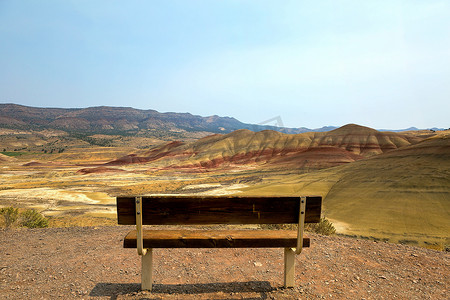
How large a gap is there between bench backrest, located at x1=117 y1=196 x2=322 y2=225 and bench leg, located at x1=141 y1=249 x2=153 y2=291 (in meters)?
0.55

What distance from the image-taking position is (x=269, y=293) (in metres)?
3.64

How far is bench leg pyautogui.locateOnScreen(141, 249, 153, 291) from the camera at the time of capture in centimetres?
345

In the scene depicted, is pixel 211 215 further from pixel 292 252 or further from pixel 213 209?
pixel 292 252

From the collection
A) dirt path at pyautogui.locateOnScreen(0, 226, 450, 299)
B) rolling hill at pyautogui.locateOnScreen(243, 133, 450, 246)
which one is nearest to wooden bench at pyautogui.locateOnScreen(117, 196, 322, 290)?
dirt path at pyautogui.locateOnScreen(0, 226, 450, 299)

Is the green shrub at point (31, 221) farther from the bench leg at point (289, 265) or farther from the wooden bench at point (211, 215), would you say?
the bench leg at point (289, 265)

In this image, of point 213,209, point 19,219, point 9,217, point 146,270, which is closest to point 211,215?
point 213,209

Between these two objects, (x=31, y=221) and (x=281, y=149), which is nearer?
(x=31, y=221)

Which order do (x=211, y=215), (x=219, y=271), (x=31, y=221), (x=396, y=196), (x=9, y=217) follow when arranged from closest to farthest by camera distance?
(x=211, y=215)
(x=219, y=271)
(x=9, y=217)
(x=31, y=221)
(x=396, y=196)

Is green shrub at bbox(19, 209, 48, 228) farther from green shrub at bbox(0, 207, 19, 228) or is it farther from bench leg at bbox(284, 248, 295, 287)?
bench leg at bbox(284, 248, 295, 287)

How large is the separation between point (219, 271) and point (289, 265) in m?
1.55

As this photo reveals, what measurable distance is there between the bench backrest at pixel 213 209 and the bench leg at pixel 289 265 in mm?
574

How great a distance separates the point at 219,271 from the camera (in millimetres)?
4699

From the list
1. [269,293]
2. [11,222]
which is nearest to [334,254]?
[269,293]

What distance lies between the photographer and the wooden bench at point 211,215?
10.4ft
